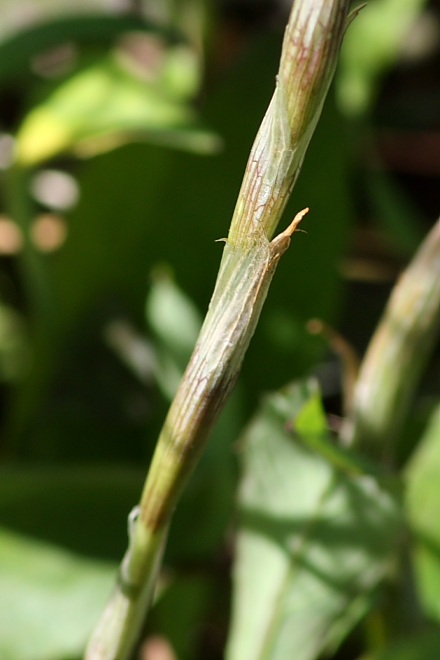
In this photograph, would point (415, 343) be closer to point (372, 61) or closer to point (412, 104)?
point (372, 61)

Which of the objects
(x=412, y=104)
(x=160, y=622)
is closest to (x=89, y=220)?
(x=160, y=622)

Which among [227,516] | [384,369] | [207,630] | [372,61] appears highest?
[372,61]

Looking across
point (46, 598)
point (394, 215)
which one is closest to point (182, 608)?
point (46, 598)

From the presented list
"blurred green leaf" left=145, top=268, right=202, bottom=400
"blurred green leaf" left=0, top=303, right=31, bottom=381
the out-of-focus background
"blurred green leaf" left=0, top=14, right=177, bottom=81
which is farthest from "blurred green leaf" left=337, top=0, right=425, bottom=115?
"blurred green leaf" left=0, top=303, right=31, bottom=381

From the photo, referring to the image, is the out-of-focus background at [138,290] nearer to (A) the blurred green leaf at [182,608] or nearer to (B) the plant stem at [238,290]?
(A) the blurred green leaf at [182,608]

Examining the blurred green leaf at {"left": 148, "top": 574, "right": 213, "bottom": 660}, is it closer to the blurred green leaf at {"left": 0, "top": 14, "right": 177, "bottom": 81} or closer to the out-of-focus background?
the out-of-focus background

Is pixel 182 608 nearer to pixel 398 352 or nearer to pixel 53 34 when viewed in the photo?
pixel 398 352
